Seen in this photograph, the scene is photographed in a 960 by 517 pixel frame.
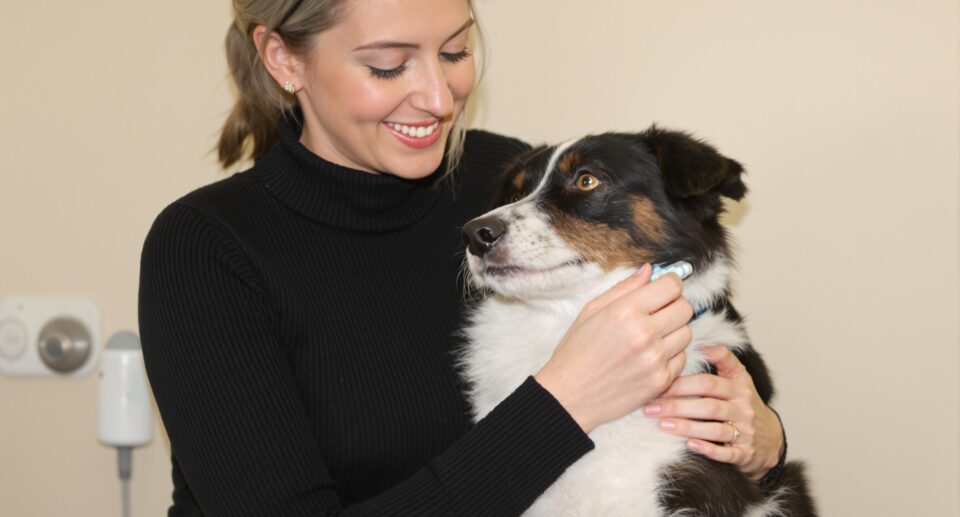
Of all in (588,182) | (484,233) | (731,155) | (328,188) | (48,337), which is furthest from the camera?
(48,337)

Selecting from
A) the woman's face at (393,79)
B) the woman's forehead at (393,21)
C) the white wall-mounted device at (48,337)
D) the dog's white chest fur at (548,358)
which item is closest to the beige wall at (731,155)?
the white wall-mounted device at (48,337)

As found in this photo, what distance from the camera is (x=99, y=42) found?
8.38ft

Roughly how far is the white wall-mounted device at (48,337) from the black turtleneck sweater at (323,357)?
0.88 m

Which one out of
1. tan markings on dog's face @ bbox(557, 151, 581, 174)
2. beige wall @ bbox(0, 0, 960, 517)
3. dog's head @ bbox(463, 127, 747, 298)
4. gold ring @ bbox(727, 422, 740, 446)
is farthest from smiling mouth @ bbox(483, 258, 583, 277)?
beige wall @ bbox(0, 0, 960, 517)

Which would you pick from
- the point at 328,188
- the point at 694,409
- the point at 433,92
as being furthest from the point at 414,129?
the point at 694,409

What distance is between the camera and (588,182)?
183 centimetres

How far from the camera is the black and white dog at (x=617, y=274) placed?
5.30ft

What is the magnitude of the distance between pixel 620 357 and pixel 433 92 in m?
0.68

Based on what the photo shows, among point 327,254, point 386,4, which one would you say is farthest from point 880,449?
point 386,4

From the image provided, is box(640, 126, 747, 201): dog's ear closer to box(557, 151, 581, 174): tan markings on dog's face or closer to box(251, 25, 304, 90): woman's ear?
box(557, 151, 581, 174): tan markings on dog's face

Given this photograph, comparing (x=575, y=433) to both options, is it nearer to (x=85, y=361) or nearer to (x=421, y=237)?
(x=421, y=237)

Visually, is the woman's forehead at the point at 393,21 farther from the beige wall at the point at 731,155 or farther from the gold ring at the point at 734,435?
the gold ring at the point at 734,435

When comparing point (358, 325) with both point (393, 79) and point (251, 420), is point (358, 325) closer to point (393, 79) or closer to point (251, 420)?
point (251, 420)

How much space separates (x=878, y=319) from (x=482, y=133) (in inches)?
44.0
